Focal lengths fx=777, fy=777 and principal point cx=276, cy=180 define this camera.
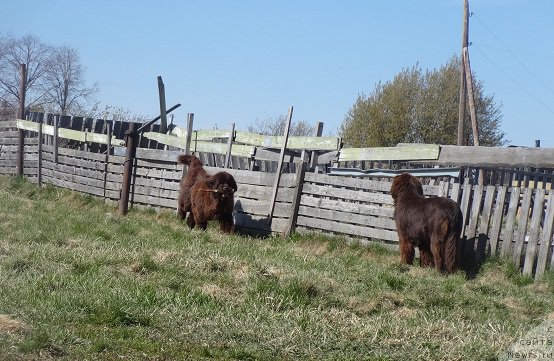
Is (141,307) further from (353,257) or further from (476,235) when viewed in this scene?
(476,235)

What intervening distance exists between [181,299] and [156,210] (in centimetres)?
1079

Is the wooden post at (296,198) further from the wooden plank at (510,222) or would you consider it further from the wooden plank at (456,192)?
the wooden plank at (510,222)

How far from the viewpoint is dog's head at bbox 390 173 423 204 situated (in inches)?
496

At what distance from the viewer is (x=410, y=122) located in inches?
1521

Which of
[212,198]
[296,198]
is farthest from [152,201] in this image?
[296,198]

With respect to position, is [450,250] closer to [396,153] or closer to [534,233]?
[534,233]

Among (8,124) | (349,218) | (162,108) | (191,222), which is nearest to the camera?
(349,218)

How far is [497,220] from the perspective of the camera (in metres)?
12.2

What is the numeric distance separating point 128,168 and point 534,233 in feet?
32.9

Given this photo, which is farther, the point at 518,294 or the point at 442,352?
the point at 518,294

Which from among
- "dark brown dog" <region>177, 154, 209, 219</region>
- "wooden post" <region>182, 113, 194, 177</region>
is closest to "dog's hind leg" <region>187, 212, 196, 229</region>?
"dark brown dog" <region>177, 154, 209, 219</region>

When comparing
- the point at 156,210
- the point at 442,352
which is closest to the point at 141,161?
the point at 156,210

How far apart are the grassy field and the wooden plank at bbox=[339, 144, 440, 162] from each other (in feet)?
6.64

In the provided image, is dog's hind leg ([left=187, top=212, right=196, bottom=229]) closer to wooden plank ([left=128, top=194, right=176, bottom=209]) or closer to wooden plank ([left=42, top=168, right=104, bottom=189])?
wooden plank ([left=128, top=194, right=176, bottom=209])
